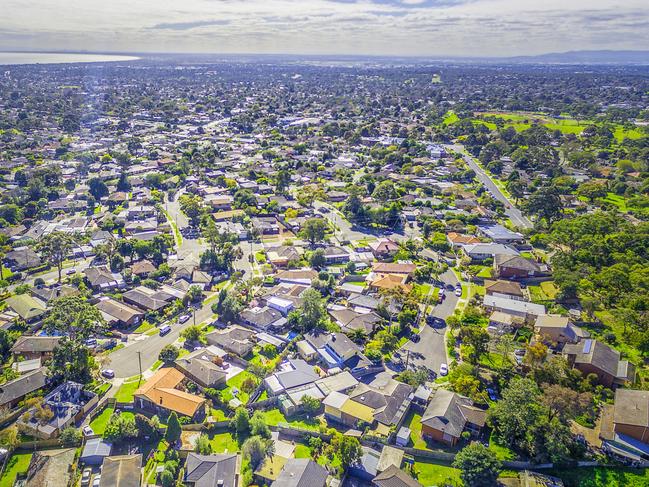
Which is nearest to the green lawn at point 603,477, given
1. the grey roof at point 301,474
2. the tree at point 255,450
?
the grey roof at point 301,474

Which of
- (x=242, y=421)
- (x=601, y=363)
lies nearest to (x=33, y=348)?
(x=242, y=421)

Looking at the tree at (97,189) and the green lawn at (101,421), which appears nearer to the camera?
the green lawn at (101,421)

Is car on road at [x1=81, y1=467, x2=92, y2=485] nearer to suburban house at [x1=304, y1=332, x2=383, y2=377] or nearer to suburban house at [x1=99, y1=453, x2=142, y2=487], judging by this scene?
suburban house at [x1=99, y1=453, x2=142, y2=487]

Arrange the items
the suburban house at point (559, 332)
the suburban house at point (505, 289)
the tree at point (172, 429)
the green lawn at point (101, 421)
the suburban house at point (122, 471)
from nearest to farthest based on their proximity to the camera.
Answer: the suburban house at point (122, 471) < the tree at point (172, 429) < the green lawn at point (101, 421) < the suburban house at point (559, 332) < the suburban house at point (505, 289)

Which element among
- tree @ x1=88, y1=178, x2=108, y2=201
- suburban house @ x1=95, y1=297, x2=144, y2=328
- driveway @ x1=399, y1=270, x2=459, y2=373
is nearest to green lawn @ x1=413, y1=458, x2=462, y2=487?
driveway @ x1=399, y1=270, x2=459, y2=373

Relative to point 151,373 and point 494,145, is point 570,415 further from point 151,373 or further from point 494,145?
point 494,145

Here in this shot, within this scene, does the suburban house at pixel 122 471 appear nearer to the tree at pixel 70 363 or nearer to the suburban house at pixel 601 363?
the tree at pixel 70 363
